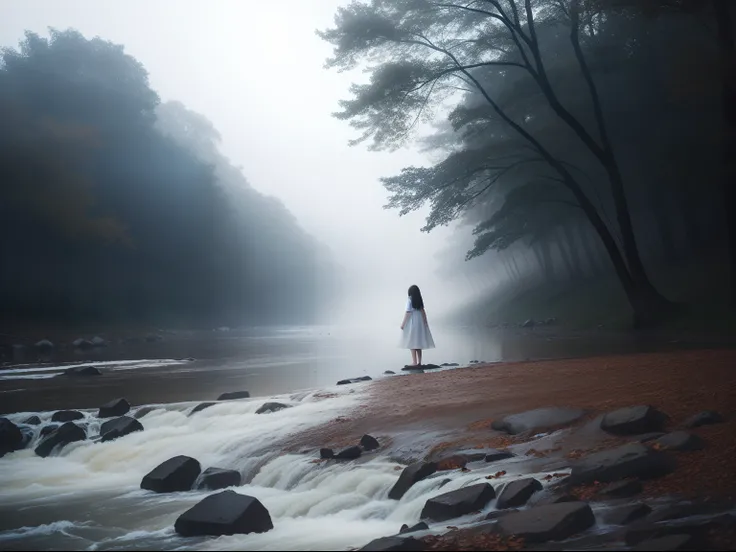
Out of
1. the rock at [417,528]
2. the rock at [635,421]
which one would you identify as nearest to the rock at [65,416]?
the rock at [417,528]

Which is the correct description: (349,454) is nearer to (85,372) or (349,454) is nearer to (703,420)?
(703,420)

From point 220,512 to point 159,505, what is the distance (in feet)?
5.61

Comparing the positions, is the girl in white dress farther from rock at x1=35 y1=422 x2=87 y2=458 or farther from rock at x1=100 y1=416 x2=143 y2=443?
rock at x1=35 y1=422 x2=87 y2=458

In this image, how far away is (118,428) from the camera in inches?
436

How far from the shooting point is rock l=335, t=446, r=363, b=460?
27.1 feet

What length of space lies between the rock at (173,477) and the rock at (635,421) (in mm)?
4954

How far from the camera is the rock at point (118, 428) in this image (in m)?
10.9

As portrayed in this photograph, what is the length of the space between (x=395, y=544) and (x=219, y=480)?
413 cm

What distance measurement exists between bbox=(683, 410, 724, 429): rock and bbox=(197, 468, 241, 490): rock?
5.24m

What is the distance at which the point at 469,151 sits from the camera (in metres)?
24.6

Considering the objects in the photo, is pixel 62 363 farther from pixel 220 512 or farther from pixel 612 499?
pixel 612 499

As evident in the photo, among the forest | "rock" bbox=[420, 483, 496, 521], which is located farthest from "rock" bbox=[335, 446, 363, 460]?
the forest

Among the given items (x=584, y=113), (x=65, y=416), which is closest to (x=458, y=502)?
(x=65, y=416)

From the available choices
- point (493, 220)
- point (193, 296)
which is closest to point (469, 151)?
point (493, 220)
